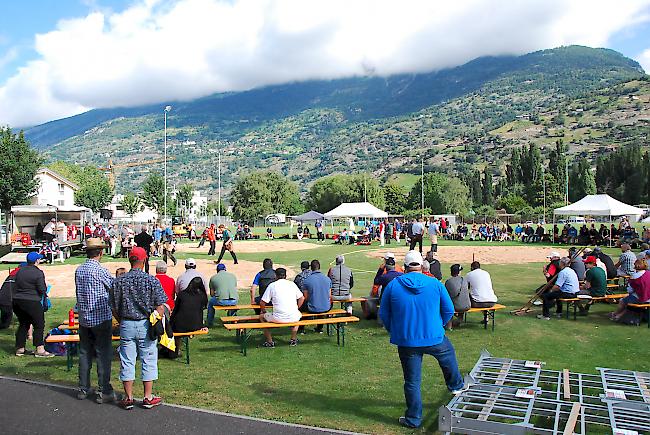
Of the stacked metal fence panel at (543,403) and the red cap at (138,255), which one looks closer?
the stacked metal fence panel at (543,403)

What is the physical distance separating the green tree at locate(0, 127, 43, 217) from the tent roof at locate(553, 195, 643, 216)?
39.2 metres

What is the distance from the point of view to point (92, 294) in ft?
22.3

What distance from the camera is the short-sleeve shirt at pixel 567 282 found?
12078 mm

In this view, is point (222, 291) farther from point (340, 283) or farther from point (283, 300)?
point (340, 283)

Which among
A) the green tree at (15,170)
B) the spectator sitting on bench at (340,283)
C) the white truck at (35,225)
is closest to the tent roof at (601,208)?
the spectator sitting on bench at (340,283)

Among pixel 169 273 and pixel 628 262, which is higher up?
pixel 628 262

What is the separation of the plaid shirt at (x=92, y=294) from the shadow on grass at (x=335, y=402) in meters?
2.08

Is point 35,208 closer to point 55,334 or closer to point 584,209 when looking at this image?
point 55,334

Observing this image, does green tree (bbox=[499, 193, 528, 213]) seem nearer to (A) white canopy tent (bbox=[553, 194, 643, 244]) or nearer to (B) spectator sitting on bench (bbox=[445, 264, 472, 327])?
(A) white canopy tent (bbox=[553, 194, 643, 244])

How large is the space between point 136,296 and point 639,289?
9655mm

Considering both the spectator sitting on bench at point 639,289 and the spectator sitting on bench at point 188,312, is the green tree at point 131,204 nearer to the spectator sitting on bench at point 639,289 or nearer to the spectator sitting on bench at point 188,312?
the spectator sitting on bench at point 188,312

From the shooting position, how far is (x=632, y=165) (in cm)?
10038

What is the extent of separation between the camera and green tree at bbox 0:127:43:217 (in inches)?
1763

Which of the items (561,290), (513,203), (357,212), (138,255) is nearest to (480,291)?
(561,290)
